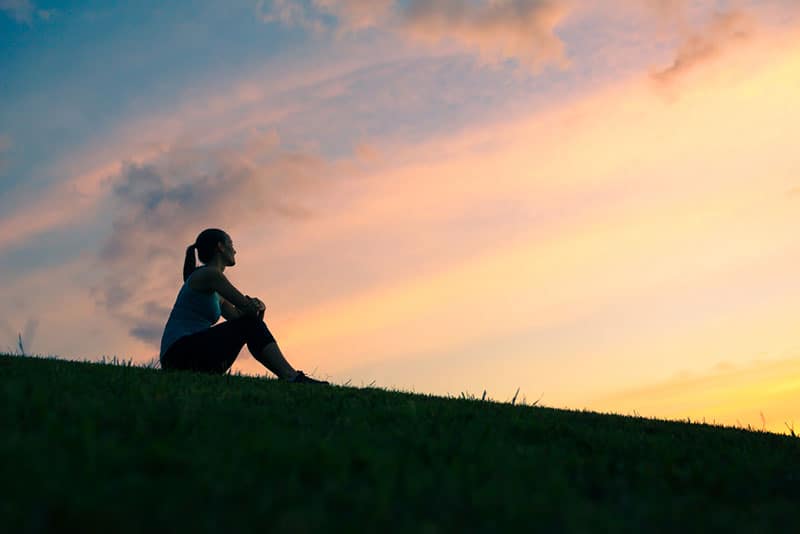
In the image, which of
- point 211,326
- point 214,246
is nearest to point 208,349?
point 211,326

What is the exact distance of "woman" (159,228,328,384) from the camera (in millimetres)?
12242

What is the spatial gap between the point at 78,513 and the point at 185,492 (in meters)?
0.65

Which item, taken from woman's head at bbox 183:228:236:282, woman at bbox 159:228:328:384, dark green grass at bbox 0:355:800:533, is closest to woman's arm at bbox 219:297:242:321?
woman at bbox 159:228:328:384

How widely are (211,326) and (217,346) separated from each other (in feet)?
1.35

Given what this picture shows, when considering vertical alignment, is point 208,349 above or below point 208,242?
below

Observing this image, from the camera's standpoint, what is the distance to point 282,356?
12.5 meters

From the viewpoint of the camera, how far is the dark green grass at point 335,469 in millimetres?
4234

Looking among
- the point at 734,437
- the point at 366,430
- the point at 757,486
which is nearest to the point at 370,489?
the point at 366,430

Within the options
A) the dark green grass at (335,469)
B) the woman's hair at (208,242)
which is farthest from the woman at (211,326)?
the dark green grass at (335,469)

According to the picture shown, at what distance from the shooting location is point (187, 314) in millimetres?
12555

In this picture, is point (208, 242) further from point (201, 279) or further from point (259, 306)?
point (259, 306)

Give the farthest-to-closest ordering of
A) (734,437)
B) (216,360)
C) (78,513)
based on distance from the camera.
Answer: (216,360)
(734,437)
(78,513)

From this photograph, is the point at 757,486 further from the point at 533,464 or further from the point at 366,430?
the point at 366,430

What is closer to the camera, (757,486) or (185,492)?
(185,492)
